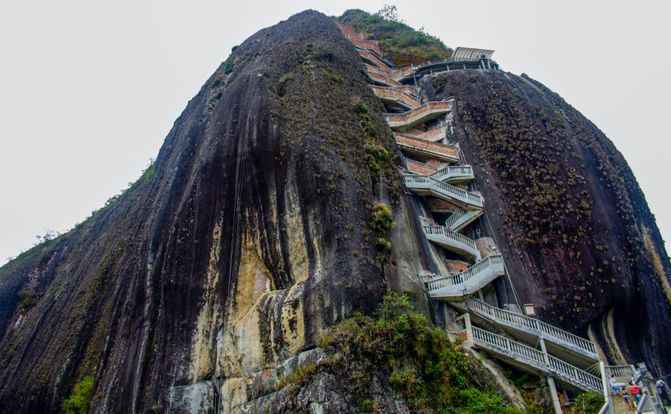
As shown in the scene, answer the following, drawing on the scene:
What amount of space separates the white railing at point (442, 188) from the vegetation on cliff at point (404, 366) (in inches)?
387

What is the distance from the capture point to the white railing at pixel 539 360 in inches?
709

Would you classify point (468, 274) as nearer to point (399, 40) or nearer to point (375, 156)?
point (375, 156)

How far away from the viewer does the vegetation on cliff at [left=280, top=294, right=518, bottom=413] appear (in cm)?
1502

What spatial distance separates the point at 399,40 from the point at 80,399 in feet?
140

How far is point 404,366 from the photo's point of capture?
15781 mm

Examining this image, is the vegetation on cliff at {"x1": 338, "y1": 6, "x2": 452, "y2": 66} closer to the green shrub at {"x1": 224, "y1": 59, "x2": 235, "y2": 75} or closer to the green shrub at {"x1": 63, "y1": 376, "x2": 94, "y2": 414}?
the green shrub at {"x1": 224, "y1": 59, "x2": 235, "y2": 75}

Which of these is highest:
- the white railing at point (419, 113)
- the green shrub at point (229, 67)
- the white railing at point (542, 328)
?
the green shrub at point (229, 67)

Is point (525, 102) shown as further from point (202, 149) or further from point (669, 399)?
point (202, 149)

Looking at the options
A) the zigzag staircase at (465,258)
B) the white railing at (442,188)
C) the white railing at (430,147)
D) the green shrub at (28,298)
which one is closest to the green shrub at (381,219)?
the zigzag staircase at (465,258)

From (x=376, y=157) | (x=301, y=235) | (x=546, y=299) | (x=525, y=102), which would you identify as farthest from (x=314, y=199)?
(x=525, y=102)

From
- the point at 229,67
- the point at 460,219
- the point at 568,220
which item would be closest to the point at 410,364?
the point at 460,219

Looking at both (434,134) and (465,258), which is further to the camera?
(434,134)

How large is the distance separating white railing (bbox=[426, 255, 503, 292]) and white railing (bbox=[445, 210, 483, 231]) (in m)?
3.60

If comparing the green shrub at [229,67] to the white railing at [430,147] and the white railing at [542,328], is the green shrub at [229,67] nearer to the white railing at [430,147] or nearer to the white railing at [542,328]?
the white railing at [430,147]
